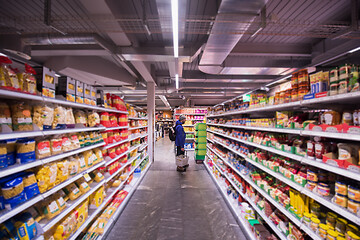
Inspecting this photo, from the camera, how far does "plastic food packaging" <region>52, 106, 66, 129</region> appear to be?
5.65 ft

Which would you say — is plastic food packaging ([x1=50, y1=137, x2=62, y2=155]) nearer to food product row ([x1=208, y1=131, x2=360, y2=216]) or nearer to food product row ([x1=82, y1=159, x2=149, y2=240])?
food product row ([x1=82, y1=159, x2=149, y2=240])

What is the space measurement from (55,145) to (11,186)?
532 millimetres

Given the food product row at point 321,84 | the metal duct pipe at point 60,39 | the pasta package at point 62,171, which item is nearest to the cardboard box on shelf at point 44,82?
the pasta package at point 62,171

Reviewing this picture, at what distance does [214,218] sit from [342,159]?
243cm

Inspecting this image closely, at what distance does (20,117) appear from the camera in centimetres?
137

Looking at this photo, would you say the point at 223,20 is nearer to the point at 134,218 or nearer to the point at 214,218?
the point at 214,218

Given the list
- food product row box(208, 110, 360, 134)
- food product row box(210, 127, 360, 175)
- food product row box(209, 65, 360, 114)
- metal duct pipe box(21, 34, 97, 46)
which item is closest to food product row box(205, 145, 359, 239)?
food product row box(210, 127, 360, 175)

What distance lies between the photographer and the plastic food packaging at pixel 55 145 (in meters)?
1.67

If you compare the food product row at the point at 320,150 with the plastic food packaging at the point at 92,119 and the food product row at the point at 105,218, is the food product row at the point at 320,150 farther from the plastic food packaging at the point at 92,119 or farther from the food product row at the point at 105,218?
the food product row at the point at 105,218

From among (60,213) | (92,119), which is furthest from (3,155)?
(92,119)

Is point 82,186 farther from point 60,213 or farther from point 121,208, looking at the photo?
point 121,208

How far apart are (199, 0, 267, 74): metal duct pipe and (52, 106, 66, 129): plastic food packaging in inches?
94.7

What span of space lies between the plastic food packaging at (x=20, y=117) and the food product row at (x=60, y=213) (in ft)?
2.58

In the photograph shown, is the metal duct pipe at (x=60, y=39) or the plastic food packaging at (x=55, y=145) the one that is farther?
the metal duct pipe at (x=60, y=39)
